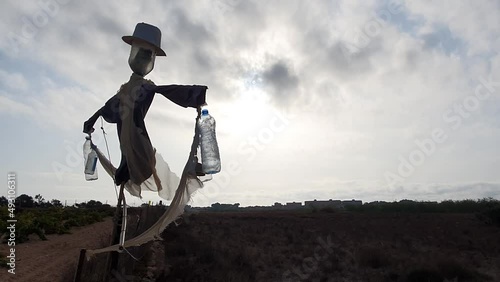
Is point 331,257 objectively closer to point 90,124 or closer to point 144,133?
point 90,124

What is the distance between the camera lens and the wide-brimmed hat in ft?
10.2

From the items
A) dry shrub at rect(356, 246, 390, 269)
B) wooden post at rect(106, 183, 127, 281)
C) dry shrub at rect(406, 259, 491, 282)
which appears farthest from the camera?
dry shrub at rect(356, 246, 390, 269)

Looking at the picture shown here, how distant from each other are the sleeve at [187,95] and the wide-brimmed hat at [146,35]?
431 millimetres

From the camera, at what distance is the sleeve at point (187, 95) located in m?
2.80

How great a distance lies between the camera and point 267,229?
2817cm

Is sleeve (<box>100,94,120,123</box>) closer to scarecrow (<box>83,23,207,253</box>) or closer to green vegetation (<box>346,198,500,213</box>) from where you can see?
scarecrow (<box>83,23,207,253</box>)

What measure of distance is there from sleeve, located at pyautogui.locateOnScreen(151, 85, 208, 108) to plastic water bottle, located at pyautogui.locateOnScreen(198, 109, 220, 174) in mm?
82

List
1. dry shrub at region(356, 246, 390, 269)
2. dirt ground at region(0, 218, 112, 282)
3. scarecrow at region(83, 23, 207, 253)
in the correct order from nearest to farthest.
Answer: scarecrow at region(83, 23, 207, 253)
dirt ground at region(0, 218, 112, 282)
dry shrub at region(356, 246, 390, 269)

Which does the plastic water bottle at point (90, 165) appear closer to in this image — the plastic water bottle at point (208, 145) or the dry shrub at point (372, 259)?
the plastic water bottle at point (208, 145)

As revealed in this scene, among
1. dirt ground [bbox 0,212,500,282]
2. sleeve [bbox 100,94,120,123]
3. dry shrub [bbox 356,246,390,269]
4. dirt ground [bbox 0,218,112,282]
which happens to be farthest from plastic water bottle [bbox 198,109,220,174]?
dry shrub [bbox 356,246,390,269]

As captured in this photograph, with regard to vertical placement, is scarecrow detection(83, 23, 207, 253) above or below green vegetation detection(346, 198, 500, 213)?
below

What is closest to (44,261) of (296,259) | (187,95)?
(296,259)

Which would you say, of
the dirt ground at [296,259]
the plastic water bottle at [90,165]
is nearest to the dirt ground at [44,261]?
the dirt ground at [296,259]

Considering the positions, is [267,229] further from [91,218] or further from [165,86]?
[165,86]
